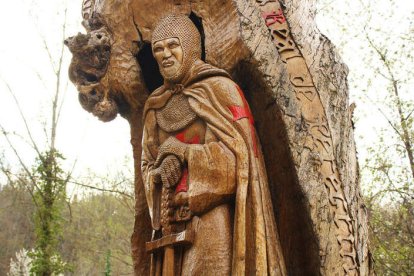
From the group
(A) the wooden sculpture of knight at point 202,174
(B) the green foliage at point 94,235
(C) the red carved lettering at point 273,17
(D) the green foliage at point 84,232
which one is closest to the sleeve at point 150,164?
(A) the wooden sculpture of knight at point 202,174

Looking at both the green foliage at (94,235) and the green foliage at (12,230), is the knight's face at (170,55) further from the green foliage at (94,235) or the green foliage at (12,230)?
the green foliage at (12,230)

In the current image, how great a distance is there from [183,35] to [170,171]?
1.12 m

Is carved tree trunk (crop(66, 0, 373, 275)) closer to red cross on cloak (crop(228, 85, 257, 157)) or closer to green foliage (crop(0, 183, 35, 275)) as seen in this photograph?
red cross on cloak (crop(228, 85, 257, 157))

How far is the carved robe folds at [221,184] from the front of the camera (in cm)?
293

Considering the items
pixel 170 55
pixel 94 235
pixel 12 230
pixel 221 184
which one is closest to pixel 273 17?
pixel 170 55

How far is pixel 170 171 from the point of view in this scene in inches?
131

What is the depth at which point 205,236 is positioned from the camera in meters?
2.99

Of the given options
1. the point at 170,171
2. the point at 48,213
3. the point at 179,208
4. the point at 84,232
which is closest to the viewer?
the point at 179,208

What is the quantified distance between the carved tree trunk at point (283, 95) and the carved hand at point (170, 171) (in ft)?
2.25

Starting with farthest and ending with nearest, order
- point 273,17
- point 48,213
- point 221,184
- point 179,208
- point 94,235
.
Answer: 1. point 94,235
2. point 48,213
3. point 273,17
4. point 179,208
5. point 221,184

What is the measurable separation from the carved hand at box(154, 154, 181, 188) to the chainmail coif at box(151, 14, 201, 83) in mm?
662

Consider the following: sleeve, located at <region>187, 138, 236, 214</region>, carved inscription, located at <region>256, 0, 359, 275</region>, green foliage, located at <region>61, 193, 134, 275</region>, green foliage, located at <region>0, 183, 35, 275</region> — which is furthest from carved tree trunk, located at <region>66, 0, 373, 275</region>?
green foliage, located at <region>0, 183, 35, 275</region>

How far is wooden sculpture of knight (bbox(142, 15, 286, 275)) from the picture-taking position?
296cm

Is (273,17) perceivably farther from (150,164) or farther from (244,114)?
(150,164)
